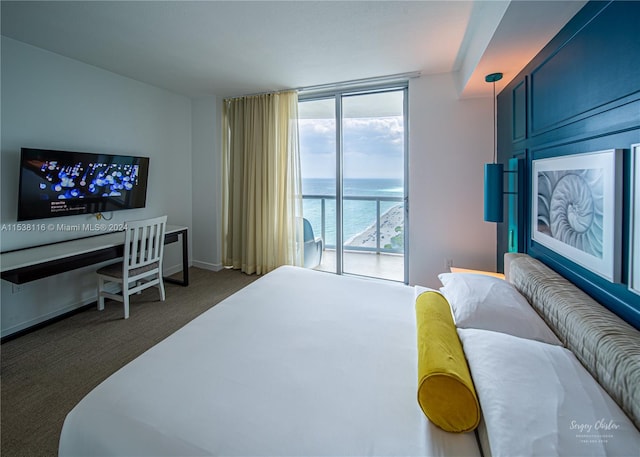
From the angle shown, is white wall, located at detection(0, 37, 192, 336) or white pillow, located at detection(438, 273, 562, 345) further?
white wall, located at detection(0, 37, 192, 336)

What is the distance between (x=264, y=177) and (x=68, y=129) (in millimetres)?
2157

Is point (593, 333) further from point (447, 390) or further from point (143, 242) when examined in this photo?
point (143, 242)

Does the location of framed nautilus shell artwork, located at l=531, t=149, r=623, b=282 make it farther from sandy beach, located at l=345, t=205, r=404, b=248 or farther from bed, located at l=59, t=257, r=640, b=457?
sandy beach, located at l=345, t=205, r=404, b=248

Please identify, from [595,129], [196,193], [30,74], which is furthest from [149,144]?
[595,129]

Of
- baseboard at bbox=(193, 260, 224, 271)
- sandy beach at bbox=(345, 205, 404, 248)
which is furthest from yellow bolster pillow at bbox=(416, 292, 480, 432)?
baseboard at bbox=(193, 260, 224, 271)

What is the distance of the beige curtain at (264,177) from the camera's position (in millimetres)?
4000

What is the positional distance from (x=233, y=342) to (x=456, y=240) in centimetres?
276

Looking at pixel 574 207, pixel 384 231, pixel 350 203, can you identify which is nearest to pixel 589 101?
pixel 574 207

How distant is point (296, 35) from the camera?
8.03ft

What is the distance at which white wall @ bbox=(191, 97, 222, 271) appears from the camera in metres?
4.40

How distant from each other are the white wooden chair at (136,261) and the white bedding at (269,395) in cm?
180

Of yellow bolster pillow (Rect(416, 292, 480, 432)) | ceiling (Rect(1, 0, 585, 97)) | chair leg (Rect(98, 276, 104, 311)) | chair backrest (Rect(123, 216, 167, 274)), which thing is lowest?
chair leg (Rect(98, 276, 104, 311))

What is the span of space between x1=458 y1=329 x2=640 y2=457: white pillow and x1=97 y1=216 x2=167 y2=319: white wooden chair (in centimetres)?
311

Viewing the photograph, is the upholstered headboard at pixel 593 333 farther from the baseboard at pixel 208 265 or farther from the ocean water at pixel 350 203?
the baseboard at pixel 208 265
